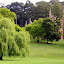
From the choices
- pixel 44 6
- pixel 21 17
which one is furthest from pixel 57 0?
pixel 21 17

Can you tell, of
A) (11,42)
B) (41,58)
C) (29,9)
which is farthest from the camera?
(29,9)

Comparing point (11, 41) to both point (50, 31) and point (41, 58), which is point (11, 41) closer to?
point (41, 58)

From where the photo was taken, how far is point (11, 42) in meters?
19.4

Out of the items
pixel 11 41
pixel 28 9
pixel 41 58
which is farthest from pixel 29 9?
pixel 11 41

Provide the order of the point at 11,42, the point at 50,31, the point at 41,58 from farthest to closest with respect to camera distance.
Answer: the point at 50,31
the point at 41,58
the point at 11,42

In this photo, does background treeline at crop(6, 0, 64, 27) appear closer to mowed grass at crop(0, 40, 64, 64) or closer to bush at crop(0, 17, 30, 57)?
mowed grass at crop(0, 40, 64, 64)

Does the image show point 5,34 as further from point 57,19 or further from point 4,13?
point 57,19

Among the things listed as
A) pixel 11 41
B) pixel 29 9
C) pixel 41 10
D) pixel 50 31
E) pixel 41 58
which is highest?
pixel 29 9

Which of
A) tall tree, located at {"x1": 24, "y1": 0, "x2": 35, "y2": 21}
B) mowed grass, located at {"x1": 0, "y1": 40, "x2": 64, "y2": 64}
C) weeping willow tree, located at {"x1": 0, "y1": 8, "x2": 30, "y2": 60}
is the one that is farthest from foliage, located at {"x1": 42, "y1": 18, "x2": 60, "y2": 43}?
tall tree, located at {"x1": 24, "y1": 0, "x2": 35, "y2": 21}

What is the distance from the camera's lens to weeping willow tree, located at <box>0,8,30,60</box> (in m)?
19.1

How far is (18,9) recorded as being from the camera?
9144 cm

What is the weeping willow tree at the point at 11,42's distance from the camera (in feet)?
62.7

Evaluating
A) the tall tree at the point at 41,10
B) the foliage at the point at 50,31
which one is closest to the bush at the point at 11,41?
the foliage at the point at 50,31

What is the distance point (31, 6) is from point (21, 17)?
844cm
